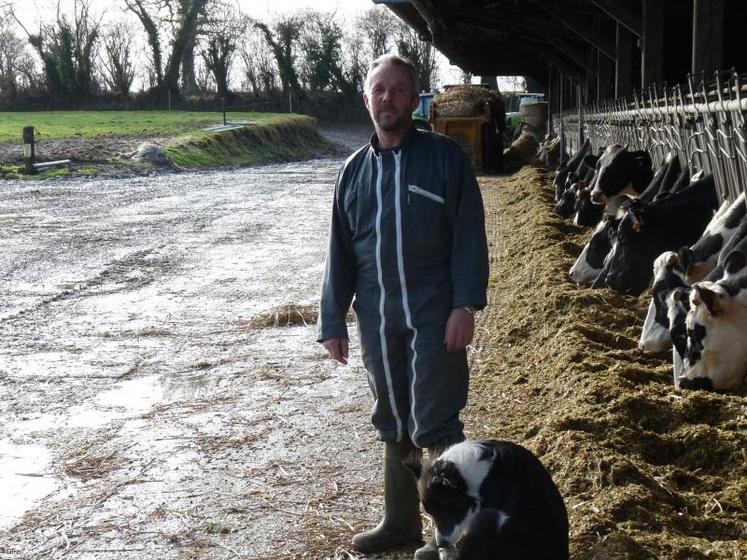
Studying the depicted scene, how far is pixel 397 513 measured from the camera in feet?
14.9

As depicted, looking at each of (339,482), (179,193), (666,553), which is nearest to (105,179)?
(179,193)

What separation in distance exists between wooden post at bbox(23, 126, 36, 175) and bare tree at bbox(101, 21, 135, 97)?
31612mm

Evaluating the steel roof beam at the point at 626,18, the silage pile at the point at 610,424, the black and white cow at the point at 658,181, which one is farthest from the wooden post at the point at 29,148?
the silage pile at the point at 610,424

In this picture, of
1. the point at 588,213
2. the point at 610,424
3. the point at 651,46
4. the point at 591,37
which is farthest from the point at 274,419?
the point at 591,37

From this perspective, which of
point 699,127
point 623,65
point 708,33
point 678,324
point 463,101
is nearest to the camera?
point 678,324

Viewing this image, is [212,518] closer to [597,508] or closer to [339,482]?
[339,482]

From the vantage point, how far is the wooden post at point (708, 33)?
Answer: 36.3 feet

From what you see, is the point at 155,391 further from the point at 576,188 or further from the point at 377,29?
the point at 377,29

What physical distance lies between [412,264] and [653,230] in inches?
178

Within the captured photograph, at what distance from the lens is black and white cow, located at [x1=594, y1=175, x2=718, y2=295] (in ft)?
27.4

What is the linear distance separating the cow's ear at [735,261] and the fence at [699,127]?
1321mm

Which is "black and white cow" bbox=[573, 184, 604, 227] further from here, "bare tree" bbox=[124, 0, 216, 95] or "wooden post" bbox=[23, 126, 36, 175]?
"bare tree" bbox=[124, 0, 216, 95]

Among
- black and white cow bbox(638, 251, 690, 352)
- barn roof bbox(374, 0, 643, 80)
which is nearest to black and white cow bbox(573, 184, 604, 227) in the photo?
barn roof bbox(374, 0, 643, 80)

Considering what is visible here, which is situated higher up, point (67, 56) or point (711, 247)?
point (67, 56)
